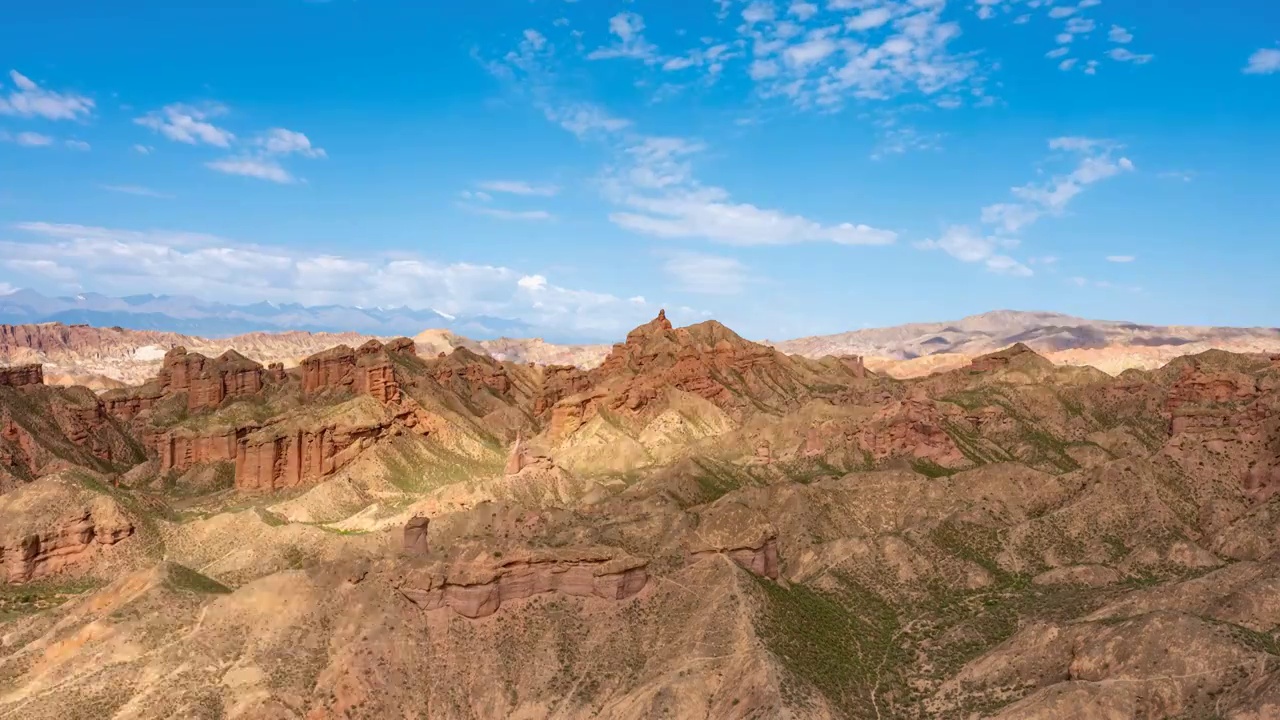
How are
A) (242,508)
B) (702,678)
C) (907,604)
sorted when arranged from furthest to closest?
(242,508)
(907,604)
(702,678)

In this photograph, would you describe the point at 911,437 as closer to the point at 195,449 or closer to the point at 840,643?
the point at 840,643

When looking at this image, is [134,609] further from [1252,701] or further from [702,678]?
[1252,701]

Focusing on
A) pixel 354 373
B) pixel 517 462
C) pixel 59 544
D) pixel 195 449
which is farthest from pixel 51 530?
pixel 354 373

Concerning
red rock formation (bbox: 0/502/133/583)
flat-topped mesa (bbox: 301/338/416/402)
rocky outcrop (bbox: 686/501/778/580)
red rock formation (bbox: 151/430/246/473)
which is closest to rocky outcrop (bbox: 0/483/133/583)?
red rock formation (bbox: 0/502/133/583)

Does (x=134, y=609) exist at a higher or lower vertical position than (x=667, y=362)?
lower

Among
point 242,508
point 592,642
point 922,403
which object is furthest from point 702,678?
point 242,508
